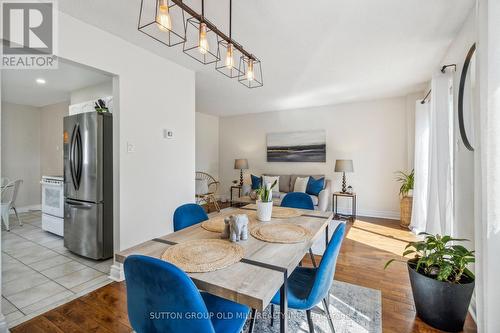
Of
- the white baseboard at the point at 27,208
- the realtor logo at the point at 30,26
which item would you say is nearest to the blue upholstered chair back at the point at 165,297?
the realtor logo at the point at 30,26

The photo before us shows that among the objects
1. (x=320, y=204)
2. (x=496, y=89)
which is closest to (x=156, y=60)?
(x=496, y=89)

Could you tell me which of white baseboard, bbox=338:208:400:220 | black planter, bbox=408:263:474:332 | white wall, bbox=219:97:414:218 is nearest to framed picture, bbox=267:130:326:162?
white wall, bbox=219:97:414:218

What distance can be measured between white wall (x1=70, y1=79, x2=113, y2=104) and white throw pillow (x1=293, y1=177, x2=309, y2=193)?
12.4 ft

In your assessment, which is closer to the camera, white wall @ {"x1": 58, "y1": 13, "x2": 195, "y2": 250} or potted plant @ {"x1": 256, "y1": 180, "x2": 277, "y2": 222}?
potted plant @ {"x1": 256, "y1": 180, "x2": 277, "y2": 222}

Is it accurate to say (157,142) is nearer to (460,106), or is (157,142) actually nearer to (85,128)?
(85,128)

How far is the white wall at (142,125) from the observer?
2.23m

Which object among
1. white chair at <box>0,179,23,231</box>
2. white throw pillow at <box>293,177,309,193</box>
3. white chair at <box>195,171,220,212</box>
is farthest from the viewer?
white throw pillow at <box>293,177,309,193</box>

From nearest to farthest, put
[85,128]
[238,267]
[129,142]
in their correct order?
[238,267], [129,142], [85,128]

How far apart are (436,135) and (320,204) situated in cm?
235

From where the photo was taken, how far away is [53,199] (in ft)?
11.7

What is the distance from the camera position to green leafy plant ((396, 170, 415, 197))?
4.19m

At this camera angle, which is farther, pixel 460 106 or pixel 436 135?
pixel 436 135

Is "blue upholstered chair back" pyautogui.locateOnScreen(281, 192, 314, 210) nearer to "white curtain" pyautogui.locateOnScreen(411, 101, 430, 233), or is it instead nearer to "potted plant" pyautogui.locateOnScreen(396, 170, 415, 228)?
"white curtain" pyautogui.locateOnScreen(411, 101, 430, 233)

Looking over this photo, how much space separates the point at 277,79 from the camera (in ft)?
11.9
